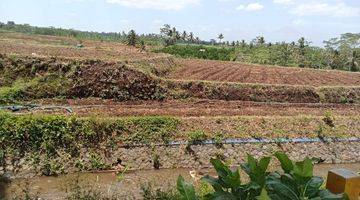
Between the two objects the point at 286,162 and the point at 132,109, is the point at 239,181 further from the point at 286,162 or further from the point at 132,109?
the point at 132,109

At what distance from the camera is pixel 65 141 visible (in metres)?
15.5

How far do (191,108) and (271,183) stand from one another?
752 inches

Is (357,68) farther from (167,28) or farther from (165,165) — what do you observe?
(165,165)

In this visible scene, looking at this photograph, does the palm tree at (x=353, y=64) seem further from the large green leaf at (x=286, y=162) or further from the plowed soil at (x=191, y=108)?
the large green leaf at (x=286, y=162)

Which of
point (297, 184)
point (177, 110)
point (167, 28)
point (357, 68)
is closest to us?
point (297, 184)

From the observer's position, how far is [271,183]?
106 inches

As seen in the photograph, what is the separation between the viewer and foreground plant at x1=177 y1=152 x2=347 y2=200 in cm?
262

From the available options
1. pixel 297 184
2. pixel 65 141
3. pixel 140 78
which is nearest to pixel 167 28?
pixel 140 78

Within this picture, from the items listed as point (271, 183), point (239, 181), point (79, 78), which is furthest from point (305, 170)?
point (79, 78)

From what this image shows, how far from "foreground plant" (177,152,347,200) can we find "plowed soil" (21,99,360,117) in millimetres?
15975

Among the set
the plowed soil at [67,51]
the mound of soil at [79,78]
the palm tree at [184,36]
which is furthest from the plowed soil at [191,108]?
the palm tree at [184,36]

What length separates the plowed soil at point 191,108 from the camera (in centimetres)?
1983

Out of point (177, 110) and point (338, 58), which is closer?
point (177, 110)

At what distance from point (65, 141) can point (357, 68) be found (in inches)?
1750
